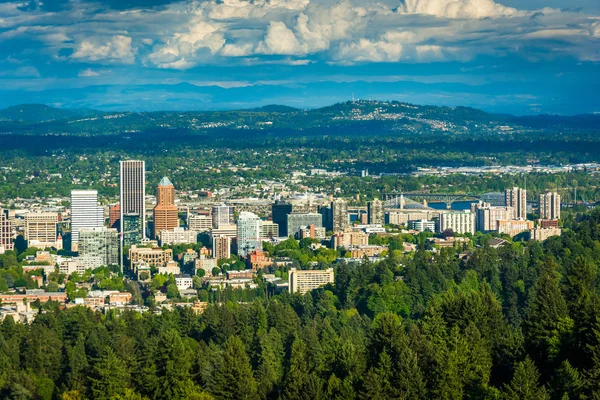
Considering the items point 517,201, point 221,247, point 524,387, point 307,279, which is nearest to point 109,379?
point 524,387

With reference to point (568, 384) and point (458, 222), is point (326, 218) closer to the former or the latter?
point (458, 222)

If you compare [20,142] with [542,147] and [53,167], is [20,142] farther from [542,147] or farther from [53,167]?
[542,147]

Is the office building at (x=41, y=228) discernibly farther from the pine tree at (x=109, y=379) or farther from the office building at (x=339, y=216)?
the pine tree at (x=109, y=379)

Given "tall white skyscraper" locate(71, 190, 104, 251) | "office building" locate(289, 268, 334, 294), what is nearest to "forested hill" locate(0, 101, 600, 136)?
"tall white skyscraper" locate(71, 190, 104, 251)

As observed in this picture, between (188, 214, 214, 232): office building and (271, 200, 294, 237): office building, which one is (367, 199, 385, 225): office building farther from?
(188, 214, 214, 232): office building

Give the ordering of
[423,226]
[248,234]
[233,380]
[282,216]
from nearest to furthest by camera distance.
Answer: [233,380] → [248,234] → [282,216] → [423,226]

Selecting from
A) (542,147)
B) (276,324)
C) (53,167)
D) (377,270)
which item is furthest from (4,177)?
(276,324)
